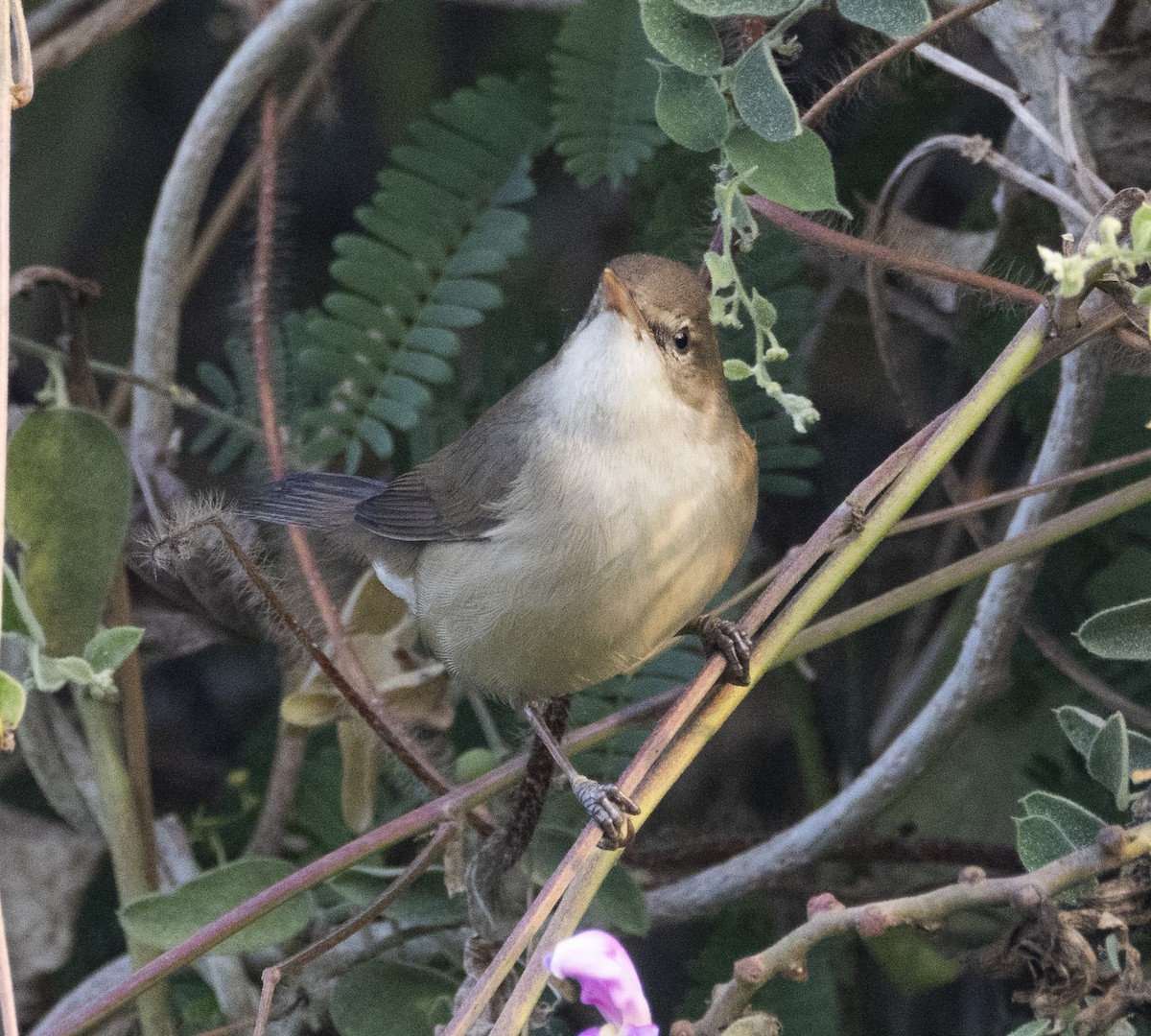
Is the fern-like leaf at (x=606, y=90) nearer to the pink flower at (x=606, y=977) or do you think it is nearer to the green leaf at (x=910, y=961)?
the green leaf at (x=910, y=961)

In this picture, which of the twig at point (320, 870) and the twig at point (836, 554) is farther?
the twig at point (320, 870)

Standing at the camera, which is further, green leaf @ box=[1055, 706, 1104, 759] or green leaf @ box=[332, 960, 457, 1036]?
green leaf @ box=[332, 960, 457, 1036]

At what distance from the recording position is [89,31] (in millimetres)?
2455

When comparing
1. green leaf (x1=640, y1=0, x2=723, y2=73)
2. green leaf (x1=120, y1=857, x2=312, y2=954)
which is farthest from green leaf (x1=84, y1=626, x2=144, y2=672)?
green leaf (x1=640, y1=0, x2=723, y2=73)

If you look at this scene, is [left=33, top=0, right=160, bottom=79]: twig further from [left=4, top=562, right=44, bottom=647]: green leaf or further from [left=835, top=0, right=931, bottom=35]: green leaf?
[left=835, top=0, right=931, bottom=35]: green leaf

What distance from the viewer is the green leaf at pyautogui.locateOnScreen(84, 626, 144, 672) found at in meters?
1.77

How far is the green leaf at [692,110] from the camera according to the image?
5.41ft

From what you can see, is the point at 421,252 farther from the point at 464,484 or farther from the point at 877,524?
the point at 877,524

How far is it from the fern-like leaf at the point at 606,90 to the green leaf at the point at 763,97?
0.79 m

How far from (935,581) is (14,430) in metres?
1.41

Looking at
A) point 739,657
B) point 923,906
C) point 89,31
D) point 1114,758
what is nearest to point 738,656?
point 739,657

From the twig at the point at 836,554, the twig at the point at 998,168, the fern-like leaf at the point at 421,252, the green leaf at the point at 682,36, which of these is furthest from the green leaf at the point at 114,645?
the twig at the point at 998,168

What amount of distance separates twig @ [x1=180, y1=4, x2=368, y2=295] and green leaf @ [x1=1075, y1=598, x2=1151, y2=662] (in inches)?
68.0

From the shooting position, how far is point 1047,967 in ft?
4.13
